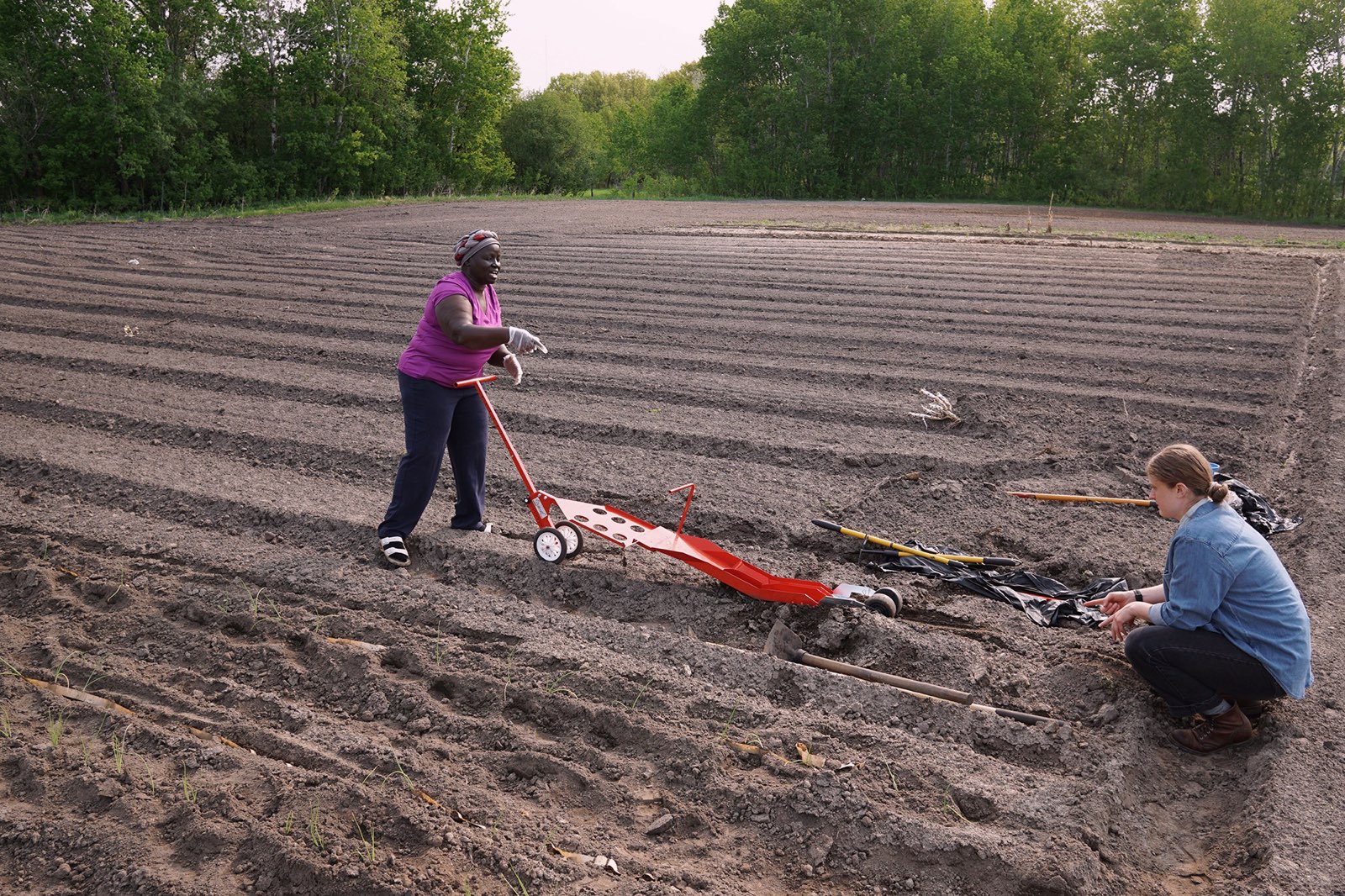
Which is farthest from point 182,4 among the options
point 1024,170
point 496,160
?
point 1024,170

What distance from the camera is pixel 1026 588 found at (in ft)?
18.4

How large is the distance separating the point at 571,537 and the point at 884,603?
1806mm

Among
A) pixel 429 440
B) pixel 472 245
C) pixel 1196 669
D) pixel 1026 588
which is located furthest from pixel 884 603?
pixel 472 245

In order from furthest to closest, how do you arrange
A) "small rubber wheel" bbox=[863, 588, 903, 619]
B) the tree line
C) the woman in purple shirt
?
1. the tree line
2. the woman in purple shirt
3. "small rubber wheel" bbox=[863, 588, 903, 619]

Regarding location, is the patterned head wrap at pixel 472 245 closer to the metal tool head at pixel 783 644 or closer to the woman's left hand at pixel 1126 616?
the metal tool head at pixel 783 644

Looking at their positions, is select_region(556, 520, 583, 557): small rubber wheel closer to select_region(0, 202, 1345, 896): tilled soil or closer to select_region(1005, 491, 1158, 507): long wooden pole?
select_region(0, 202, 1345, 896): tilled soil

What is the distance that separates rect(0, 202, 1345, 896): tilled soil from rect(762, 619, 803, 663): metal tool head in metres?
0.13

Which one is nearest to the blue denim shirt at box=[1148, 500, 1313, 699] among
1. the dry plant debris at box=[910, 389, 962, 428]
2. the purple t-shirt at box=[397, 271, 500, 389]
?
the purple t-shirt at box=[397, 271, 500, 389]

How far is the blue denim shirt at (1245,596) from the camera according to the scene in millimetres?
4074

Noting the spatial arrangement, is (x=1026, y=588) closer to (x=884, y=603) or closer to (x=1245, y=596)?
(x=884, y=603)

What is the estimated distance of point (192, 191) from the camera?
110ft

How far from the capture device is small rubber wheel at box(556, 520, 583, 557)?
5.77 meters

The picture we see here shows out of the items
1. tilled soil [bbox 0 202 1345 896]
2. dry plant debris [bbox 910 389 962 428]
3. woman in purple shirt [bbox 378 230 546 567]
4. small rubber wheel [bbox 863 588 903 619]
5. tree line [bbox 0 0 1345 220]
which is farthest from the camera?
tree line [bbox 0 0 1345 220]

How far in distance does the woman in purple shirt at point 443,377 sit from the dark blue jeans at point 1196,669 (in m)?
3.53
